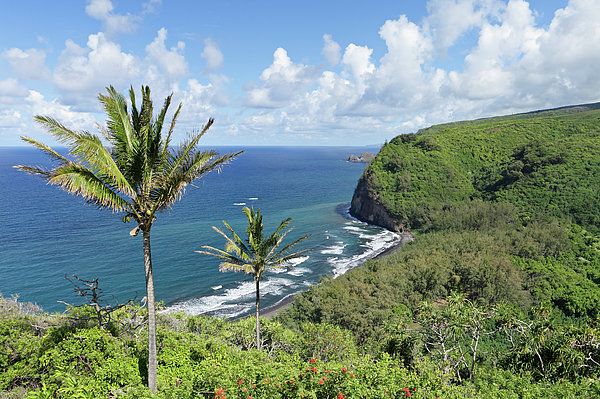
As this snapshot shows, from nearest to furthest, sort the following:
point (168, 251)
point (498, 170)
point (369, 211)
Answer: point (168, 251), point (369, 211), point (498, 170)

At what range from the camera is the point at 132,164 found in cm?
810

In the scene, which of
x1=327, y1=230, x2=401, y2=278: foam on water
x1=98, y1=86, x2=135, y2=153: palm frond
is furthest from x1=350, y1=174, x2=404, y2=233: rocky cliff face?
x1=98, y1=86, x2=135, y2=153: palm frond

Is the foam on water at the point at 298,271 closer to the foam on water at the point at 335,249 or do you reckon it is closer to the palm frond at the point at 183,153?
the foam on water at the point at 335,249

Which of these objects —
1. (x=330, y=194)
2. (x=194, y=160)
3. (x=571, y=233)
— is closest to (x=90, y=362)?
(x=194, y=160)

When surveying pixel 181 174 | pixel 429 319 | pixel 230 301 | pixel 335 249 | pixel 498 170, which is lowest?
pixel 230 301

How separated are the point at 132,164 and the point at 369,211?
248 feet

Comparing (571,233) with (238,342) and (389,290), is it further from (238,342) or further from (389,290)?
(238,342)

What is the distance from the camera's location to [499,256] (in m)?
43.4

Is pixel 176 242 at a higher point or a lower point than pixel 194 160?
lower

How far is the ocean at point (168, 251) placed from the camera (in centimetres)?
3925

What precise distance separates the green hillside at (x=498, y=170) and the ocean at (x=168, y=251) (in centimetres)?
1461

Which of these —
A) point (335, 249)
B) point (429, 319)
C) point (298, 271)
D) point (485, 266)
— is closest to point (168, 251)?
point (298, 271)

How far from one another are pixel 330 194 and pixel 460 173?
141 ft

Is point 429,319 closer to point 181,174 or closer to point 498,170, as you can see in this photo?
point 181,174
